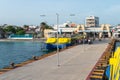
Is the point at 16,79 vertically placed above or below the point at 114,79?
below

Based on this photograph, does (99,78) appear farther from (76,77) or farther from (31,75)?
(31,75)

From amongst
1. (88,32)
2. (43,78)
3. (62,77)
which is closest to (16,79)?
(43,78)

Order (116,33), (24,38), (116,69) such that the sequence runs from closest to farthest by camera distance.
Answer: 1. (116,69)
2. (116,33)
3. (24,38)

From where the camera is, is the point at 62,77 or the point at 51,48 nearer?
the point at 62,77

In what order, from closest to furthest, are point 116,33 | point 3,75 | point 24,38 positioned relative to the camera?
point 3,75, point 116,33, point 24,38

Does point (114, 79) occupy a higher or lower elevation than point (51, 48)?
higher

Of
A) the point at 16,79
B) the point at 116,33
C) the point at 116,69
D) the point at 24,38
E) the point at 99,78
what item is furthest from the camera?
the point at 24,38

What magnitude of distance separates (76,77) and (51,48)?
66468 millimetres

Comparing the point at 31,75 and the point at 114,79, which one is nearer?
the point at 114,79

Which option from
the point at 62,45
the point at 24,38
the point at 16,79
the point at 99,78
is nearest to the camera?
the point at 99,78

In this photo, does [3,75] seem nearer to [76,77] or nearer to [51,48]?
[76,77]

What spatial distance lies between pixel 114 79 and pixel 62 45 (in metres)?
82.2

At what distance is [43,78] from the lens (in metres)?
25.2

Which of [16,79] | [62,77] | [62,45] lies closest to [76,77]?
[62,77]
